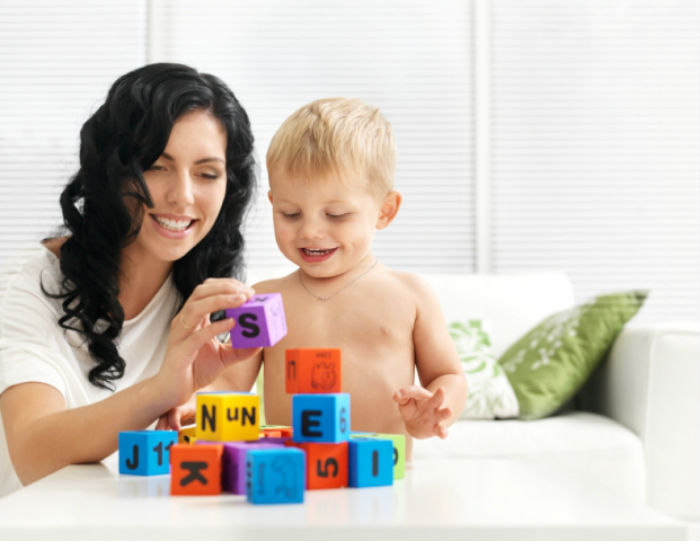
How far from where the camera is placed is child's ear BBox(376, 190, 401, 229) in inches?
52.5

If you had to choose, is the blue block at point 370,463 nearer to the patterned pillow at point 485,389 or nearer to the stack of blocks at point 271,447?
the stack of blocks at point 271,447

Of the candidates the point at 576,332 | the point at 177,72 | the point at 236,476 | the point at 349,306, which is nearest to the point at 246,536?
the point at 236,476

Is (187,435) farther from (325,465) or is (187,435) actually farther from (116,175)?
(116,175)

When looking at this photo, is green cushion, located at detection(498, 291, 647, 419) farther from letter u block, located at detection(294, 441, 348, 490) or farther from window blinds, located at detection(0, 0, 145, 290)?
window blinds, located at detection(0, 0, 145, 290)

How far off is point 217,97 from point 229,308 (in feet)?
1.91

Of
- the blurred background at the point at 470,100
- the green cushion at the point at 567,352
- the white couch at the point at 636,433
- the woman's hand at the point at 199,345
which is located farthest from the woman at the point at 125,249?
the blurred background at the point at 470,100

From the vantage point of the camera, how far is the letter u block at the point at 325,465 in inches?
32.6

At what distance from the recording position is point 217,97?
1.45 metres

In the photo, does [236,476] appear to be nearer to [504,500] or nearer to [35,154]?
[504,500]

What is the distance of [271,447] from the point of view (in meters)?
0.82

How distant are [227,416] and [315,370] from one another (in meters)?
0.11

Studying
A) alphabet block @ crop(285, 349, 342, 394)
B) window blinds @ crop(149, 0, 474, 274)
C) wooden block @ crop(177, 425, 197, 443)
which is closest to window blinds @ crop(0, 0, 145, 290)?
window blinds @ crop(149, 0, 474, 274)

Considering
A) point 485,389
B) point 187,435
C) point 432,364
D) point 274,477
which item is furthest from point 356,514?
point 485,389

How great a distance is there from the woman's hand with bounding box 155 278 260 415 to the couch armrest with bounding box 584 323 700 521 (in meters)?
1.75
